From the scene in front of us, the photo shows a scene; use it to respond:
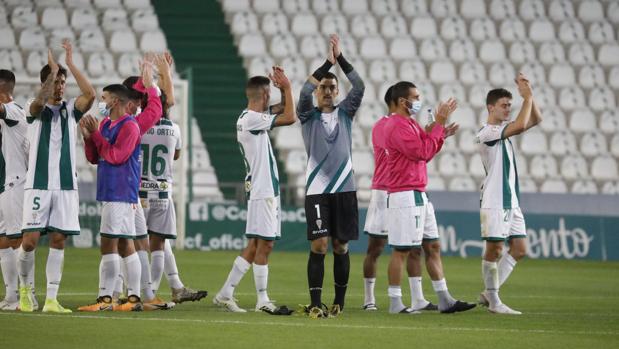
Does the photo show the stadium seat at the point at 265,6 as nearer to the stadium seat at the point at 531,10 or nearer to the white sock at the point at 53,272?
the stadium seat at the point at 531,10

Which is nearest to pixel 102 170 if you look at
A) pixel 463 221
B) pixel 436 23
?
pixel 463 221

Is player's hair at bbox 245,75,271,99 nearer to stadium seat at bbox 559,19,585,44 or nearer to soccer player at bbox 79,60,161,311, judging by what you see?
soccer player at bbox 79,60,161,311

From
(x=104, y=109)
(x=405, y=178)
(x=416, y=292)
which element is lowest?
(x=416, y=292)

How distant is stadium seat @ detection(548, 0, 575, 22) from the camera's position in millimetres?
29359

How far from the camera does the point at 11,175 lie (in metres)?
10.9

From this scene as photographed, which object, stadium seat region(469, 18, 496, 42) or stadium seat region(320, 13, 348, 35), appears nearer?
stadium seat region(320, 13, 348, 35)

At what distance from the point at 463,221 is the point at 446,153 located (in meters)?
3.53

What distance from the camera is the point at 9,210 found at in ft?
35.7

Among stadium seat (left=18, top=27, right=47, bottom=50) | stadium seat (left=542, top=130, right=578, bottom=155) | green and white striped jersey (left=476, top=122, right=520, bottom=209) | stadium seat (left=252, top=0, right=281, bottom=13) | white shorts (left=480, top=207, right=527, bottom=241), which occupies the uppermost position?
stadium seat (left=252, top=0, right=281, bottom=13)

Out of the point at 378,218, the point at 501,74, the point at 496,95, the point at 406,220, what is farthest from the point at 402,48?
the point at 406,220

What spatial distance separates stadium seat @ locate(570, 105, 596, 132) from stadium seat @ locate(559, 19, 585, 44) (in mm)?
2329

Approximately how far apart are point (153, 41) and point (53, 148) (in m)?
16.1

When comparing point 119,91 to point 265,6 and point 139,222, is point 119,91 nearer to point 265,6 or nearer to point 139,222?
point 139,222

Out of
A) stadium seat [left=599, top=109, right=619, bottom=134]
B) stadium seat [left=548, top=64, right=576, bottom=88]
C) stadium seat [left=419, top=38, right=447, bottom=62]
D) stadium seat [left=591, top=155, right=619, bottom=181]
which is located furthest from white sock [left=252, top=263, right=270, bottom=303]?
stadium seat [left=548, top=64, right=576, bottom=88]
